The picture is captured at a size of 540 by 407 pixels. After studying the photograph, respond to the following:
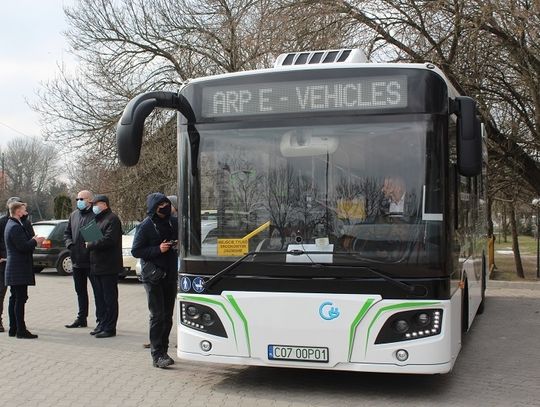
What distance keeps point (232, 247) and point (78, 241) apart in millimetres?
4136

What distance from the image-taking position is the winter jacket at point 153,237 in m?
7.20

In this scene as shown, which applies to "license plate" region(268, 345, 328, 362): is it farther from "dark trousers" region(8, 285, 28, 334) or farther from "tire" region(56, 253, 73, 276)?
"tire" region(56, 253, 73, 276)

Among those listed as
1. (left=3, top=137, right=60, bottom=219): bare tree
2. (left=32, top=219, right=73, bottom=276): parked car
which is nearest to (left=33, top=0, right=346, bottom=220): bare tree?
(left=32, top=219, right=73, bottom=276): parked car

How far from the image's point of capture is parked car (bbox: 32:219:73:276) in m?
19.0

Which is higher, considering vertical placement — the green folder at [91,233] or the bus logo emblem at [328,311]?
the green folder at [91,233]

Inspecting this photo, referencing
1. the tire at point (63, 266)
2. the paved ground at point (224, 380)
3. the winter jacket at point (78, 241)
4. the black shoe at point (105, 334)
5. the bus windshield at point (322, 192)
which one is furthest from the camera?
the tire at point (63, 266)

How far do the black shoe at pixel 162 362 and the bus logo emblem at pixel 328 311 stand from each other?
220 cm

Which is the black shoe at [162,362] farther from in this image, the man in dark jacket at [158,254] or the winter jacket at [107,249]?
the winter jacket at [107,249]

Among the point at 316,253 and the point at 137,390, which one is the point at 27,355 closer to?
the point at 137,390

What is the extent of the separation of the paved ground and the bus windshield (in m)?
1.25

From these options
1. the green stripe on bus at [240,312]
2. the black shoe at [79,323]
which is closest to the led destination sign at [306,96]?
the green stripe on bus at [240,312]

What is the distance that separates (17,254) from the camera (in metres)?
9.01

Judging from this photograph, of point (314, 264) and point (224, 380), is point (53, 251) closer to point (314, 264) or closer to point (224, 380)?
point (224, 380)

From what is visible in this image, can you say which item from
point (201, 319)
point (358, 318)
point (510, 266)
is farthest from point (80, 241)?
point (510, 266)
